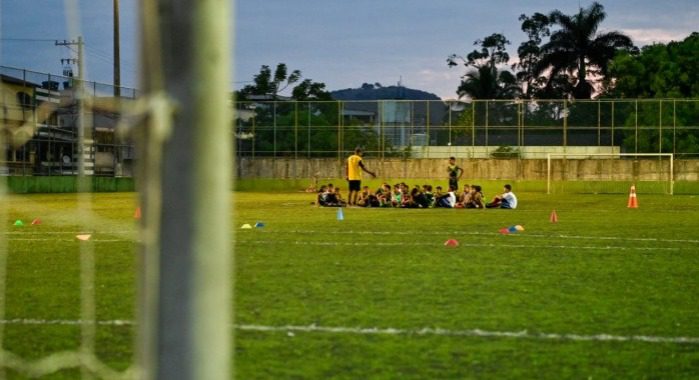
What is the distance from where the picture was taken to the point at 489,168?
50.1 m

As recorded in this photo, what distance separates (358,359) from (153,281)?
384cm

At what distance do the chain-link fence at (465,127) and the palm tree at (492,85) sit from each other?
108 feet

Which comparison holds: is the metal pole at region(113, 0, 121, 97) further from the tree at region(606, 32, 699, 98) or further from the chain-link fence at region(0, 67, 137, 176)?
the tree at region(606, 32, 699, 98)

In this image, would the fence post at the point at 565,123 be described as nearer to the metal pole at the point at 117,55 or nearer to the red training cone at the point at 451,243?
the metal pole at the point at 117,55

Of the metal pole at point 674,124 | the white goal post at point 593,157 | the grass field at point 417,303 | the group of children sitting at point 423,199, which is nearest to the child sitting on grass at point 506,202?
the group of children sitting at point 423,199

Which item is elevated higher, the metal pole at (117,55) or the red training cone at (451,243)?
the metal pole at (117,55)

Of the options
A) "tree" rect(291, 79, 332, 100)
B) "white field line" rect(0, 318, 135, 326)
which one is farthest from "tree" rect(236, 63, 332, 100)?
"white field line" rect(0, 318, 135, 326)

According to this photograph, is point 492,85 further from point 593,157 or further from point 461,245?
point 461,245

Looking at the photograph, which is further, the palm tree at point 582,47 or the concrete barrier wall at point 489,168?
the palm tree at point 582,47

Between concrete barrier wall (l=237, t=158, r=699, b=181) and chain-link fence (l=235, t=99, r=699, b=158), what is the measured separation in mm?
562

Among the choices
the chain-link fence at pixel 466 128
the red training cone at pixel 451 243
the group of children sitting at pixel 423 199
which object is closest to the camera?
the red training cone at pixel 451 243

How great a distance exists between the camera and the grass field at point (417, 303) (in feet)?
20.7

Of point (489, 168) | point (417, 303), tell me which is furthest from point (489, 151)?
point (417, 303)

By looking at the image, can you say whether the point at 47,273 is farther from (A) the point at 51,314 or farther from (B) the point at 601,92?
(B) the point at 601,92
